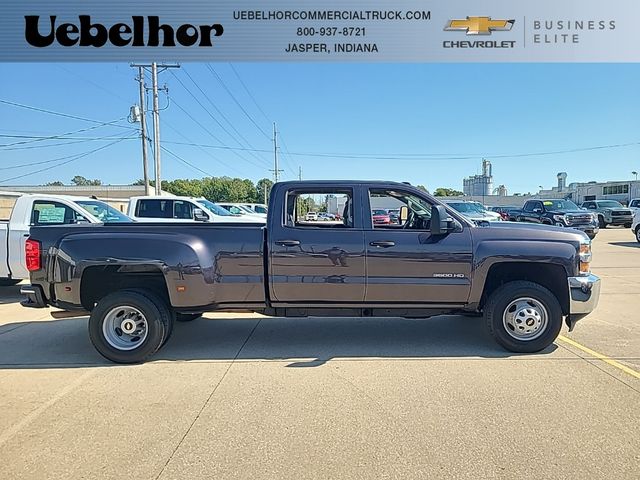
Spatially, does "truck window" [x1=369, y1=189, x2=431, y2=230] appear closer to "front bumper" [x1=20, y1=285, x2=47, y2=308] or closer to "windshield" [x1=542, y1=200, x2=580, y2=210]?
"front bumper" [x1=20, y1=285, x2=47, y2=308]

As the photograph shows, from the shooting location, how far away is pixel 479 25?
9.48 meters

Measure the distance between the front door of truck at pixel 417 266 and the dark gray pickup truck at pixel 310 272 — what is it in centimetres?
1

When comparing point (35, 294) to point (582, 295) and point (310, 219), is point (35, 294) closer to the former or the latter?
point (310, 219)

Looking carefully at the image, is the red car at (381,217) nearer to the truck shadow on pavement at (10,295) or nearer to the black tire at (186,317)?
the black tire at (186,317)

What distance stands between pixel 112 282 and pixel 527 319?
4848 millimetres

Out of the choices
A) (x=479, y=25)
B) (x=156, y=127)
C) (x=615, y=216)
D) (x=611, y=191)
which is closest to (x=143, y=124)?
(x=156, y=127)

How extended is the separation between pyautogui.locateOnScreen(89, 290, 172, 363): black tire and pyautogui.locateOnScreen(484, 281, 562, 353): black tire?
3.72 m

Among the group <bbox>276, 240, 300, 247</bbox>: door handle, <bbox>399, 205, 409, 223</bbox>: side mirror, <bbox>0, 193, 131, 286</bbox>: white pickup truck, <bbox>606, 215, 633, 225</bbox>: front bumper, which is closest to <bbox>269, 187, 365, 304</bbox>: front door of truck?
<bbox>276, 240, 300, 247</bbox>: door handle

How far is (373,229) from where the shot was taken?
518 cm

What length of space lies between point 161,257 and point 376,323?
126 inches

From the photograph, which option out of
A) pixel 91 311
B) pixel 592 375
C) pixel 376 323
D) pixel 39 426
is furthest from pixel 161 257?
pixel 592 375

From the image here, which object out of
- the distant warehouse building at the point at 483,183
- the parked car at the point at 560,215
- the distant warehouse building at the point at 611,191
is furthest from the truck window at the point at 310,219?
the distant warehouse building at the point at 483,183

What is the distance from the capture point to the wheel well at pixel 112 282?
5152 mm

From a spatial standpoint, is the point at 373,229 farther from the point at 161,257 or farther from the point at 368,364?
the point at 161,257
